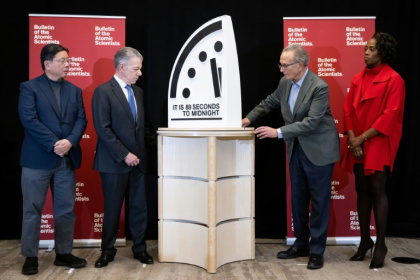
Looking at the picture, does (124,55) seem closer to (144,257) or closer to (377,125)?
(144,257)

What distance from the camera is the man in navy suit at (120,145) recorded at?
3582 millimetres

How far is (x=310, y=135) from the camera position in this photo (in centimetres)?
374

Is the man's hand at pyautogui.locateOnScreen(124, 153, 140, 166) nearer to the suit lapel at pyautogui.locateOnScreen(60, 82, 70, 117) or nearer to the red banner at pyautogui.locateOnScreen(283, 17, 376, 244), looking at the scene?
the suit lapel at pyautogui.locateOnScreen(60, 82, 70, 117)

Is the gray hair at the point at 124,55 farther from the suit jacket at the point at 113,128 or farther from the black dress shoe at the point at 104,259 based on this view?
the black dress shoe at the point at 104,259

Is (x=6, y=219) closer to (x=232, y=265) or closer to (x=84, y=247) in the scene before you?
(x=84, y=247)

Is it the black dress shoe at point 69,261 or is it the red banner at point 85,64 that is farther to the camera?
the red banner at point 85,64

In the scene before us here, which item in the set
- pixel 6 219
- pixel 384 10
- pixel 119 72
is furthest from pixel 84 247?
pixel 384 10

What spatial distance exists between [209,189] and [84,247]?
156 centimetres

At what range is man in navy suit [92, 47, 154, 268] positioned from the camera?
11.8 ft

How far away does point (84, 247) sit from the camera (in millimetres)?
4316

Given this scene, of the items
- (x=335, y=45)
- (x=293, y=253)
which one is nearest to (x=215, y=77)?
(x=335, y=45)

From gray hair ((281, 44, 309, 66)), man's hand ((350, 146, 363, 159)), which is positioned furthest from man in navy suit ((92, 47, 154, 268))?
man's hand ((350, 146, 363, 159))

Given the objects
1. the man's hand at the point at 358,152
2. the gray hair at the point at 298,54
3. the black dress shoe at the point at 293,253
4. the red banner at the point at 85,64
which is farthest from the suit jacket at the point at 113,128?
the man's hand at the point at 358,152

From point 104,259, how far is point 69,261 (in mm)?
276
